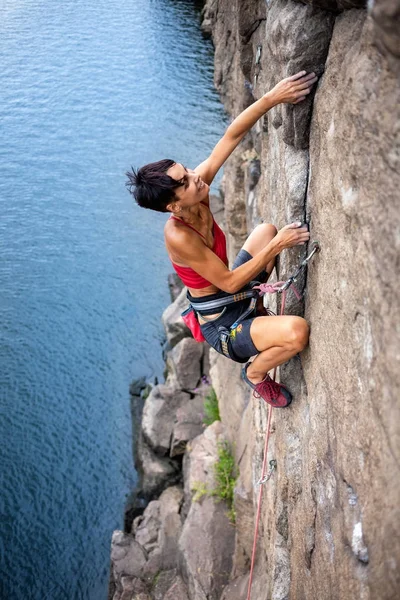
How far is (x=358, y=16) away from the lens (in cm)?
362

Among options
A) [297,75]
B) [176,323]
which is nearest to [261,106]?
[297,75]

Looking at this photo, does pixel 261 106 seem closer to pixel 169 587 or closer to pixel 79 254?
pixel 169 587

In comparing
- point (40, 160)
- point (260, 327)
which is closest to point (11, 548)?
point (260, 327)

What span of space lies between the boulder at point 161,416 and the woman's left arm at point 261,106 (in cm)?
965

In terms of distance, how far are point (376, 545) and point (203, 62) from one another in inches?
1153

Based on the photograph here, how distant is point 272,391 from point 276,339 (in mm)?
680

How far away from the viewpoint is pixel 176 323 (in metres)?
16.4

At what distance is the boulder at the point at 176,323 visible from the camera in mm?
16297

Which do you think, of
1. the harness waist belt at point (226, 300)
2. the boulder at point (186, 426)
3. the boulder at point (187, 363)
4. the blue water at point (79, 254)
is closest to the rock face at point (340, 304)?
the harness waist belt at point (226, 300)

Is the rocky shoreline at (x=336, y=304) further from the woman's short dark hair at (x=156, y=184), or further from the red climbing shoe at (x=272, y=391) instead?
the woman's short dark hair at (x=156, y=184)

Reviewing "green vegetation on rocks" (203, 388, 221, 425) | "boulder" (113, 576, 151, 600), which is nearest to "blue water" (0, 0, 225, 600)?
"boulder" (113, 576, 151, 600)

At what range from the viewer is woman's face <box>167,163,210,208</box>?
4590 mm

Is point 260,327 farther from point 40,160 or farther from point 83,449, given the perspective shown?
point 40,160

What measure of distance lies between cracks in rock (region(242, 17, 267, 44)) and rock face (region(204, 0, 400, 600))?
68.7 inches
